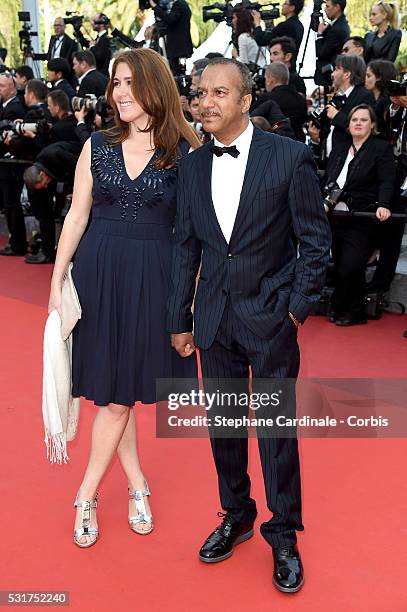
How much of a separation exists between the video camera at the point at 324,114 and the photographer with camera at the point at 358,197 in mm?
470

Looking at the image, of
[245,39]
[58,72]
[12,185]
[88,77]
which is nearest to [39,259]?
[12,185]

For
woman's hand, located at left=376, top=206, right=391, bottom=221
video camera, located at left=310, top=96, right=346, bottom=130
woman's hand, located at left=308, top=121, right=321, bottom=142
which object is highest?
video camera, located at left=310, top=96, right=346, bottom=130

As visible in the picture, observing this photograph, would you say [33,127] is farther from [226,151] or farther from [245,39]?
[226,151]

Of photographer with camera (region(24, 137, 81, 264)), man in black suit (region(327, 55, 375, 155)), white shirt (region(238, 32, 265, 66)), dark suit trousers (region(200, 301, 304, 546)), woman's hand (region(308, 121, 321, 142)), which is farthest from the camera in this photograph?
white shirt (region(238, 32, 265, 66))

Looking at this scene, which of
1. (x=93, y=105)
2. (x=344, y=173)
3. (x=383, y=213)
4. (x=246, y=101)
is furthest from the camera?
(x=93, y=105)

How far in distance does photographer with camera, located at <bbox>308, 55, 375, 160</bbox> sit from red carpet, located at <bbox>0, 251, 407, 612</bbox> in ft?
9.91

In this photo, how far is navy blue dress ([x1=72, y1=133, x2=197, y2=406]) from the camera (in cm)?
274

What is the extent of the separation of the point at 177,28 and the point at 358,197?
13.3ft

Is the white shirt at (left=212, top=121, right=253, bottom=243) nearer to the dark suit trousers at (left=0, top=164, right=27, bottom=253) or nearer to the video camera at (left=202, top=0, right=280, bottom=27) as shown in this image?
the dark suit trousers at (left=0, top=164, right=27, bottom=253)

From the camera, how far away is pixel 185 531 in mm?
A: 2990

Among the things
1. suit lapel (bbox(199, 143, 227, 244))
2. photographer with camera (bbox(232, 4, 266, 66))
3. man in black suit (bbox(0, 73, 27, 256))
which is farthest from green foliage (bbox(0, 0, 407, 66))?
suit lapel (bbox(199, 143, 227, 244))

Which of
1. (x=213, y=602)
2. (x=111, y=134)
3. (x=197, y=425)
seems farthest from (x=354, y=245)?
(x=213, y=602)

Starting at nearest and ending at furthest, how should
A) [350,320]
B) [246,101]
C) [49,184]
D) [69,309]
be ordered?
[246,101], [69,309], [350,320], [49,184]

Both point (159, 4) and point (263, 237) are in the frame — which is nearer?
point (263, 237)
